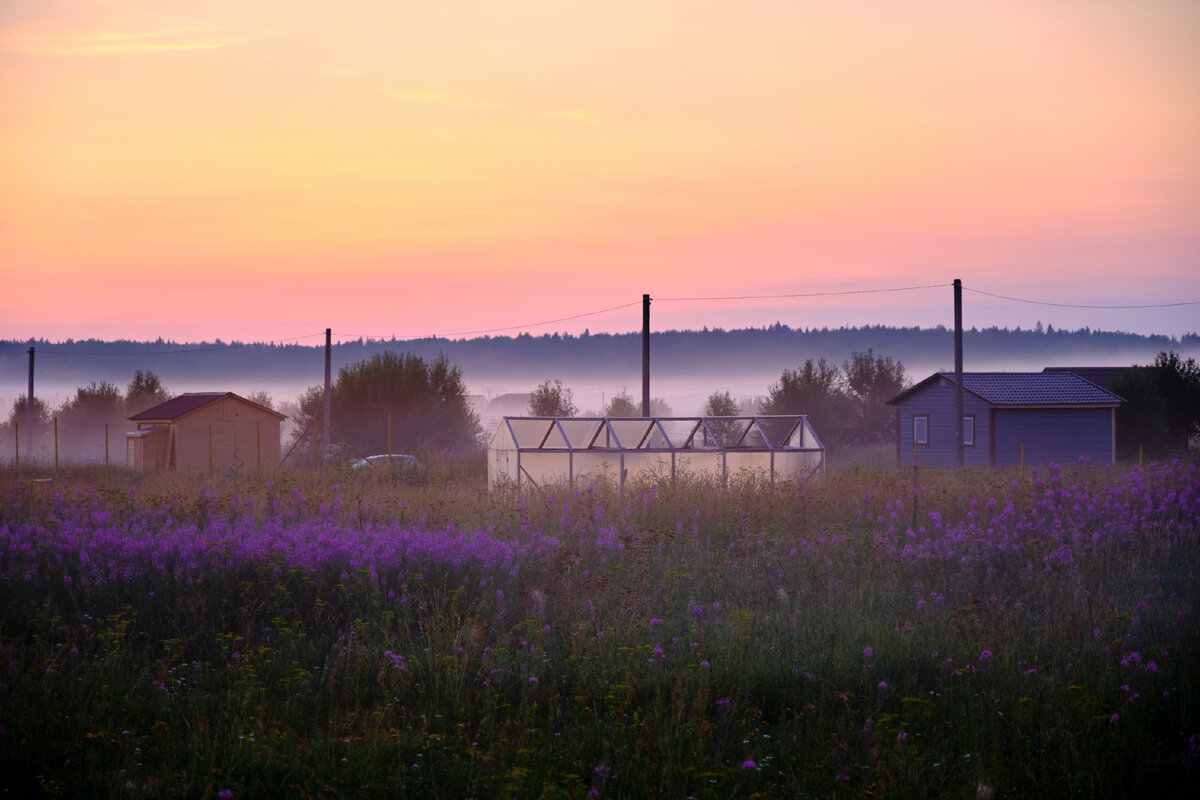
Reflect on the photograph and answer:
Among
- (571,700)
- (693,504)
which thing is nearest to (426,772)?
(571,700)

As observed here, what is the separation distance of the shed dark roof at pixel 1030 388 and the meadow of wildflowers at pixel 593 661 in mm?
25539

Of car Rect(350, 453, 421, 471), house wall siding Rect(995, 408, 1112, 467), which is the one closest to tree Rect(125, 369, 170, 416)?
car Rect(350, 453, 421, 471)

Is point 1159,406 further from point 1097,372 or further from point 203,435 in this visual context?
point 203,435

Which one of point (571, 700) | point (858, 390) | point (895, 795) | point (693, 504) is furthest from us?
point (858, 390)

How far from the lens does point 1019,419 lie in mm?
34031

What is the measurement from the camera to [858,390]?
170 feet

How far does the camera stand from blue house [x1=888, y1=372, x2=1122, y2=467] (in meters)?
33.8

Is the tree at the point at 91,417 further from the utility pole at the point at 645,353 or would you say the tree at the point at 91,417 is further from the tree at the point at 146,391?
the utility pole at the point at 645,353

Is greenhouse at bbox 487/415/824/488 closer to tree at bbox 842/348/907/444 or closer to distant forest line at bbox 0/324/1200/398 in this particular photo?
tree at bbox 842/348/907/444

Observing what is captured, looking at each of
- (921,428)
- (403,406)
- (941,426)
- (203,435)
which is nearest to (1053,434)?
(941,426)

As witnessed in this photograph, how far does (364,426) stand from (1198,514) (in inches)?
1486

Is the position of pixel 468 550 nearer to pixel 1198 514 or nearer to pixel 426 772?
pixel 426 772

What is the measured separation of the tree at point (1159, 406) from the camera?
37.2 meters

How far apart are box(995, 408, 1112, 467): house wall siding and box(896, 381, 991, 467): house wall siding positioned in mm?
581
